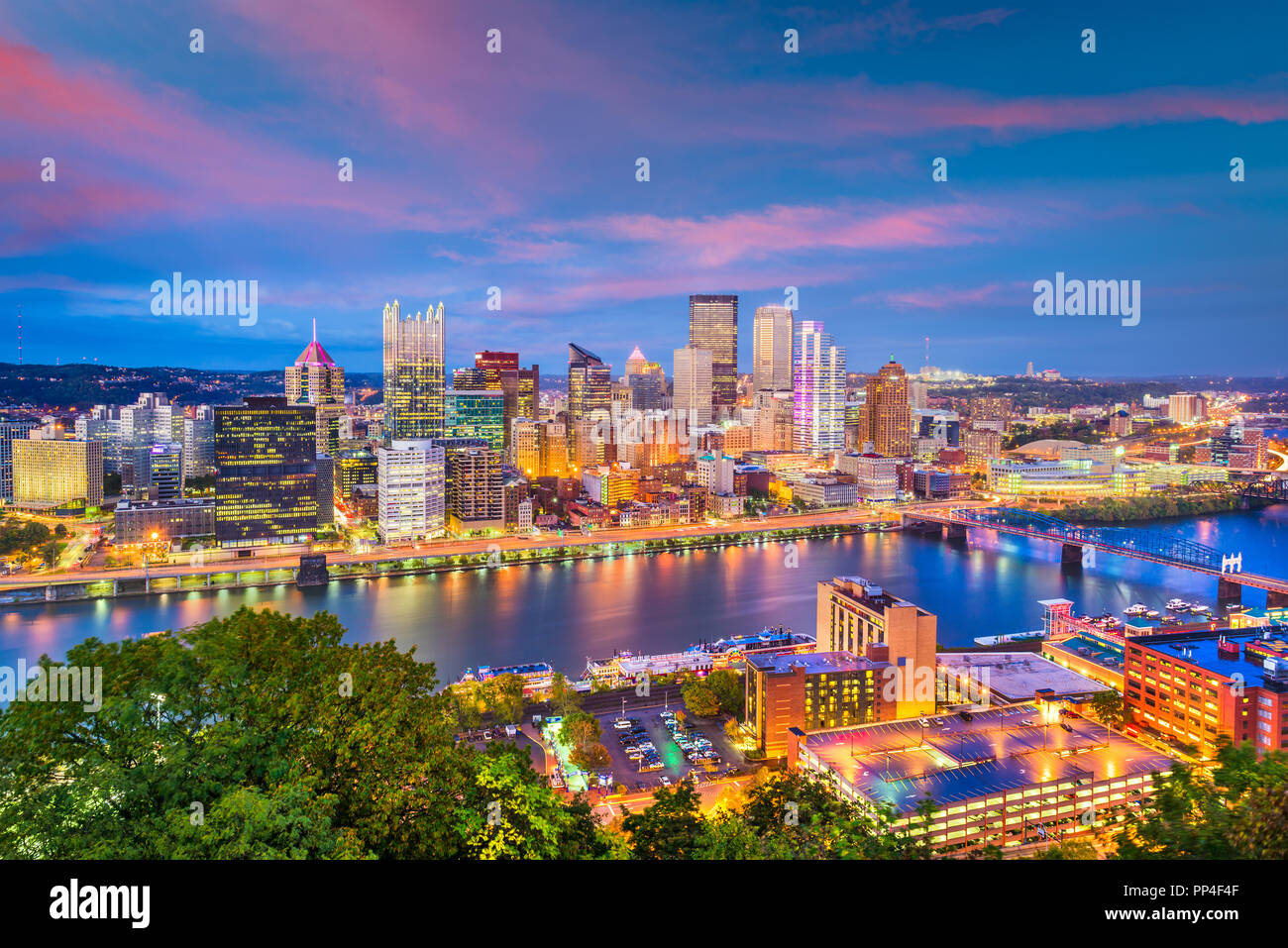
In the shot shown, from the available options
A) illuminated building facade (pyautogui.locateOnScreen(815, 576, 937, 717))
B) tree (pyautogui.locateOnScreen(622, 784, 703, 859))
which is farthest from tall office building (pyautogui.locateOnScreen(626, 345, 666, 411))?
tree (pyautogui.locateOnScreen(622, 784, 703, 859))

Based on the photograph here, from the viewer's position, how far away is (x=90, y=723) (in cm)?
172

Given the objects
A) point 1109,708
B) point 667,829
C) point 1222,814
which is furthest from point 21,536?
point 1222,814

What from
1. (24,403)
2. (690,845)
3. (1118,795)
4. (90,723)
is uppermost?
(24,403)

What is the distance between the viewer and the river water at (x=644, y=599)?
8.67 meters

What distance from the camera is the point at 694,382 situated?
33.2 meters

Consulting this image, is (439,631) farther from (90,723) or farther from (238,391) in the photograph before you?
(238,391)

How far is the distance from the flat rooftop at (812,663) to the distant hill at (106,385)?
17022 millimetres

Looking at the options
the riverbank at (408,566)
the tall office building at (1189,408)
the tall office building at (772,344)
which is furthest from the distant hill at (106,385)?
the tall office building at (1189,408)

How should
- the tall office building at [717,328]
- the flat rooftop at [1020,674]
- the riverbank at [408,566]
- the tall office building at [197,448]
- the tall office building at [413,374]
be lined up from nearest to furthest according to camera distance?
the flat rooftop at [1020,674] → the riverbank at [408,566] → the tall office building at [197,448] → the tall office building at [413,374] → the tall office building at [717,328]

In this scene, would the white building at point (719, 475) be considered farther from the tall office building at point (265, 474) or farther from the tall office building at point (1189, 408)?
the tall office building at point (1189, 408)

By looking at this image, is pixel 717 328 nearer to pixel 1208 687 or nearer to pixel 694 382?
pixel 694 382
